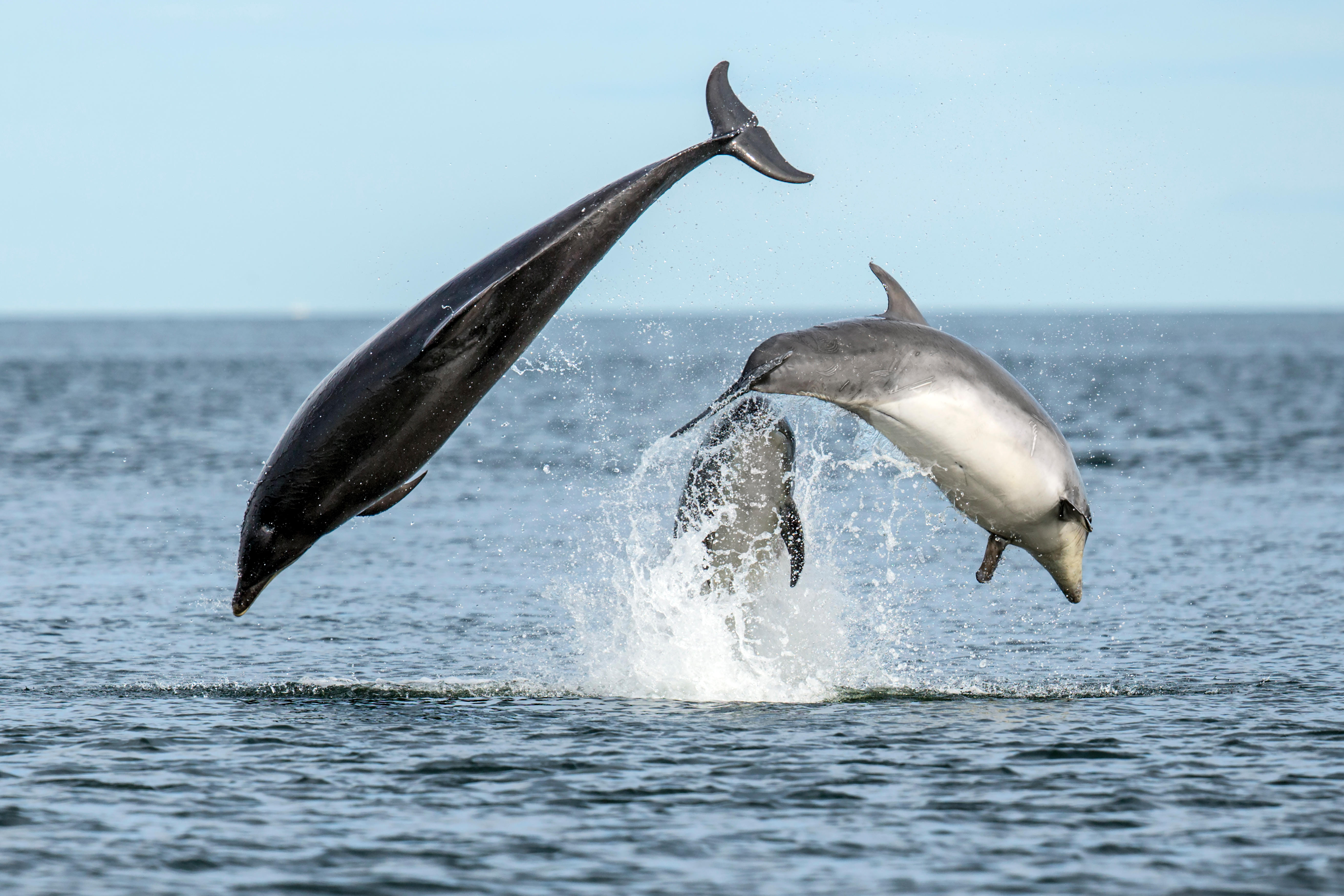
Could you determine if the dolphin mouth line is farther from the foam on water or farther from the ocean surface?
the foam on water

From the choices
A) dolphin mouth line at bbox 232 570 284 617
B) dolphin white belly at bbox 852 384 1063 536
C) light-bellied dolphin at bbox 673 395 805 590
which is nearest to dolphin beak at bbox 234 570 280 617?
dolphin mouth line at bbox 232 570 284 617

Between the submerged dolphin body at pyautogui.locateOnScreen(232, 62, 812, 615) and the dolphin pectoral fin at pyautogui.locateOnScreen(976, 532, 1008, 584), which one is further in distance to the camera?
the dolphin pectoral fin at pyautogui.locateOnScreen(976, 532, 1008, 584)

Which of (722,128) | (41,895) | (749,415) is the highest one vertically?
(722,128)

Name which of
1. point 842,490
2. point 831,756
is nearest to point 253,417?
point 842,490

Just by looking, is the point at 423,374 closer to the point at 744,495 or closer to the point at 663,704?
the point at 663,704

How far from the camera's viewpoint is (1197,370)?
103750mm

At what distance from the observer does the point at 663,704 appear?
14086 mm

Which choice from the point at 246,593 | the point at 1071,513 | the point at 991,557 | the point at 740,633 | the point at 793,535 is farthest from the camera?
the point at 740,633

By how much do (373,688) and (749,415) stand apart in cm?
404

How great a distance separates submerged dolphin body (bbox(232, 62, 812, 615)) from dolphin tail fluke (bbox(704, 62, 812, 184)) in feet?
0.06

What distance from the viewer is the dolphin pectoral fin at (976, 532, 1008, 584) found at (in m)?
14.5

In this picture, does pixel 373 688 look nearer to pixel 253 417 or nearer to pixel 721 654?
pixel 721 654

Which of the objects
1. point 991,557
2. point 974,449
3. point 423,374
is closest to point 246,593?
point 423,374

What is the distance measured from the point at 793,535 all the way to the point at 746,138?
11.6ft
